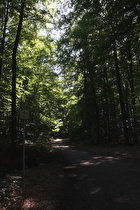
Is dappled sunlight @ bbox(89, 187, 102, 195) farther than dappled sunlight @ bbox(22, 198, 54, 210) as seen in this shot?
Yes

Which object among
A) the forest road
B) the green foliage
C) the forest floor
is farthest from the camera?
the green foliage

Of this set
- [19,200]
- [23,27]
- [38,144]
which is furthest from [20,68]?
[19,200]

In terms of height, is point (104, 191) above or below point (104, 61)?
below

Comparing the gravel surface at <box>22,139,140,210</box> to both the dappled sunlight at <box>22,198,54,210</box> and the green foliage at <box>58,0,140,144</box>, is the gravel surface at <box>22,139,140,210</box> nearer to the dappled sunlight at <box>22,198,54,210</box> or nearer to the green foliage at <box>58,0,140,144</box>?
the dappled sunlight at <box>22,198,54,210</box>

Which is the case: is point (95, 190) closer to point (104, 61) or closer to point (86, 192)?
point (86, 192)

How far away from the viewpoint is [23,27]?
10992 mm

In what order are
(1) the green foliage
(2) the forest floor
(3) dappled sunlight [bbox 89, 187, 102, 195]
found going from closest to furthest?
(2) the forest floor, (3) dappled sunlight [bbox 89, 187, 102, 195], (1) the green foliage

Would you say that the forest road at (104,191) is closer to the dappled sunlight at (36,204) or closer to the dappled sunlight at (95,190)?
the dappled sunlight at (95,190)

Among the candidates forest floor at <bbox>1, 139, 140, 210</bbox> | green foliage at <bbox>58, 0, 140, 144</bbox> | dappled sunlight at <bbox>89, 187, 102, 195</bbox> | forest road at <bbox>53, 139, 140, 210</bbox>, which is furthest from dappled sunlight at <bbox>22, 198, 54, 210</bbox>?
green foliage at <bbox>58, 0, 140, 144</bbox>

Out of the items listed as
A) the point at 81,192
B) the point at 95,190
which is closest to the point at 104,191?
the point at 95,190

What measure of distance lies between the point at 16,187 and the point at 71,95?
61.7 ft

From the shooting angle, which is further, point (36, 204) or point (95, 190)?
point (95, 190)

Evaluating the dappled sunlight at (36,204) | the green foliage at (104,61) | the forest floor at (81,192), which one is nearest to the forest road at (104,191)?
the forest floor at (81,192)

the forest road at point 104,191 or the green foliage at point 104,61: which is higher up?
the green foliage at point 104,61
